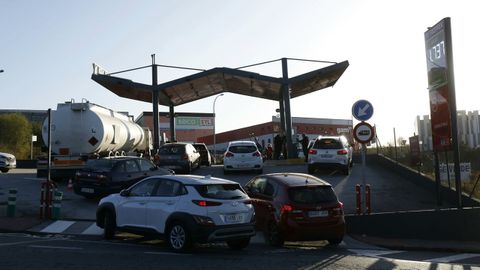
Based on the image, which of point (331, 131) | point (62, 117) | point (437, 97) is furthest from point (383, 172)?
point (331, 131)

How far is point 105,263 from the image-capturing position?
938cm

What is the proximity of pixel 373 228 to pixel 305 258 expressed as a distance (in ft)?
15.3

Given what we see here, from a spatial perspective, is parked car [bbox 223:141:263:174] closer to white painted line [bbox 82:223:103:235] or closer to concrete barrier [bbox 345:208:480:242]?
concrete barrier [bbox 345:208:480:242]

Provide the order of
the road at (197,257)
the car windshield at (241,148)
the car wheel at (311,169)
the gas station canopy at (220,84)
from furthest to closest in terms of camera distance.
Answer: the gas station canopy at (220,84), the car windshield at (241,148), the car wheel at (311,169), the road at (197,257)

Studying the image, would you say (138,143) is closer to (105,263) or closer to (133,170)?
(133,170)

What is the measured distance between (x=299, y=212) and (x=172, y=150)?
49.8ft

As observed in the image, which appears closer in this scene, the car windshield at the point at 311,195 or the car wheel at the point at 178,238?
the car wheel at the point at 178,238

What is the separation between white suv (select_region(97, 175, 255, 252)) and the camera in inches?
424

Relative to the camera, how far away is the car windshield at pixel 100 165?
18731 millimetres

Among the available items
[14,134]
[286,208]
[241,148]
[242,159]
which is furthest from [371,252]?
[14,134]

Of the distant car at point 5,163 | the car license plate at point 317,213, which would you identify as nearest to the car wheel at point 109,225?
the car license plate at point 317,213

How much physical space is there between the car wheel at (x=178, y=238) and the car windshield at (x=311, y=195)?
104 inches

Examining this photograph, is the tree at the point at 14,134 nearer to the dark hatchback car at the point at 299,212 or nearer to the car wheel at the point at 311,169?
the car wheel at the point at 311,169

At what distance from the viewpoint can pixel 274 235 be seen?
12438mm
